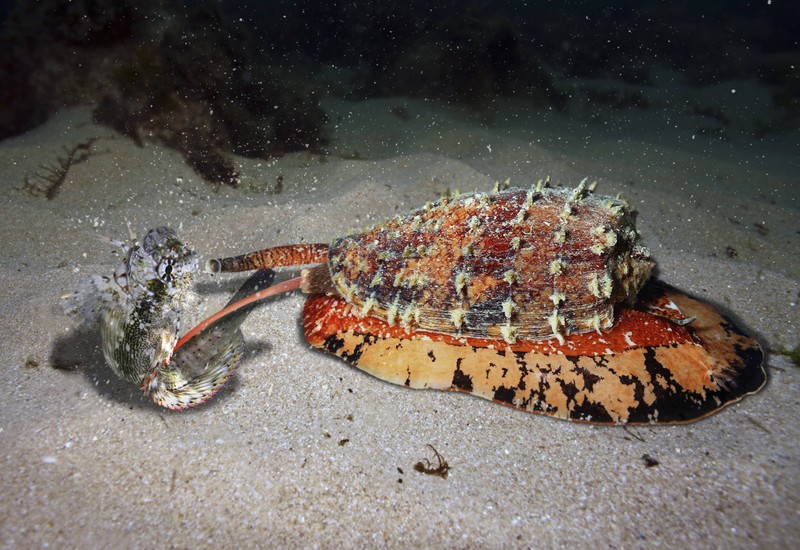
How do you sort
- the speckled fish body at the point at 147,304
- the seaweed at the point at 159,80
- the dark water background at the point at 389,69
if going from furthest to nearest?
the dark water background at the point at 389,69
the seaweed at the point at 159,80
the speckled fish body at the point at 147,304

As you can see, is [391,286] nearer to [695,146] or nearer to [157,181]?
[157,181]

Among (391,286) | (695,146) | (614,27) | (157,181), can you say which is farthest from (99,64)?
(614,27)

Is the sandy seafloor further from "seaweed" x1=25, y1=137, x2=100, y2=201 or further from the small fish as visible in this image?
"seaweed" x1=25, y1=137, x2=100, y2=201

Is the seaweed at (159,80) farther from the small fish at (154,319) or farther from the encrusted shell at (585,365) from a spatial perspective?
the encrusted shell at (585,365)

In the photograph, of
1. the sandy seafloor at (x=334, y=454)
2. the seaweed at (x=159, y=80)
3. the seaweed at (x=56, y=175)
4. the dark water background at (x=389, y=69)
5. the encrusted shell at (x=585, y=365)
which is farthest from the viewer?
the dark water background at (x=389, y=69)

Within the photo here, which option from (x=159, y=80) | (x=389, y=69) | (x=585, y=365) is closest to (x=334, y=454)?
(x=585, y=365)

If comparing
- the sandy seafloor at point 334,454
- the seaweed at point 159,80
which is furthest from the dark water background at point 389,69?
the sandy seafloor at point 334,454

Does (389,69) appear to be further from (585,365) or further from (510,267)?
(585,365)
